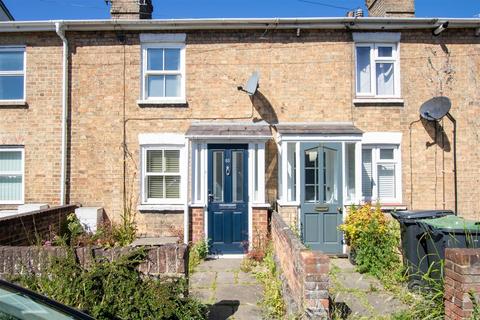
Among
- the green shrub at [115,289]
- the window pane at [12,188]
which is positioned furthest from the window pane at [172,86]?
the green shrub at [115,289]

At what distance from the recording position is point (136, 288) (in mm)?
3943

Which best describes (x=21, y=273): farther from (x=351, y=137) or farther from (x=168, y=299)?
(x=351, y=137)

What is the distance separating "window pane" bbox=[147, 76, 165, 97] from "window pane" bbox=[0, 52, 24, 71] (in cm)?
335

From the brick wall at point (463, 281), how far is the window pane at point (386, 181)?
5.74 metres

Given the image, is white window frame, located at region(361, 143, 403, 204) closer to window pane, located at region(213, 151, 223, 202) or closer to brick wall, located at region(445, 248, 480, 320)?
window pane, located at region(213, 151, 223, 202)

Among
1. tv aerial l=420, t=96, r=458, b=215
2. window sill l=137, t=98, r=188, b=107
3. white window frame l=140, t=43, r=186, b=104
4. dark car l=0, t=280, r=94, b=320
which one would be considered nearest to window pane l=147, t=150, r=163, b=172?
window sill l=137, t=98, r=188, b=107

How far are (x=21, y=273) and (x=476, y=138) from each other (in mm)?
10195

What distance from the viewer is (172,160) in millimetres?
9586

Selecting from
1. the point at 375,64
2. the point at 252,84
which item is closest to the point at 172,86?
the point at 252,84

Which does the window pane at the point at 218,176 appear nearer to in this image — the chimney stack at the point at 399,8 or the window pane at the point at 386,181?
the window pane at the point at 386,181

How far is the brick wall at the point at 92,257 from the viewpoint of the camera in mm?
4148

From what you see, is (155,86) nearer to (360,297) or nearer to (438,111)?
(360,297)

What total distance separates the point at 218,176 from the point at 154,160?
191 cm

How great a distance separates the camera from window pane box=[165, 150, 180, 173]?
31.4 ft
